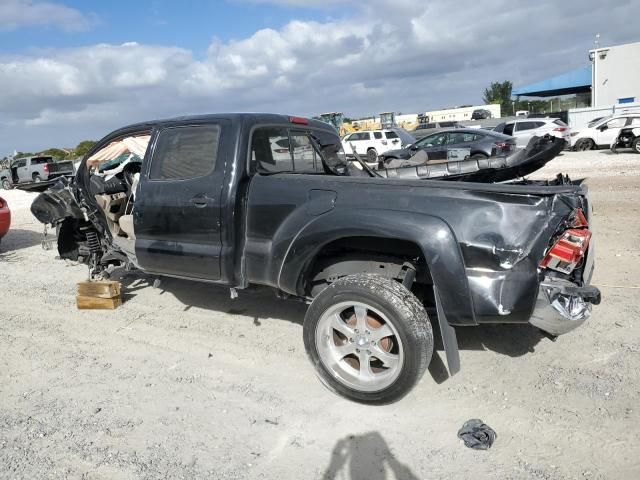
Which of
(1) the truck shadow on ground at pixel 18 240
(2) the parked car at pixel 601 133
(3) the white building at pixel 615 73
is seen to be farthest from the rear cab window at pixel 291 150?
(3) the white building at pixel 615 73

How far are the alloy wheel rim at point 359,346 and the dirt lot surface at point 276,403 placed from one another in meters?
0.20

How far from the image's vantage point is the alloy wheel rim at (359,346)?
328 centimetres

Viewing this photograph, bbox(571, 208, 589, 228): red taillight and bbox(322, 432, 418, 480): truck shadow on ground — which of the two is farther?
bbox(571, 208, 589, 228): red taillight

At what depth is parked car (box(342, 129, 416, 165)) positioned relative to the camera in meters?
24.2

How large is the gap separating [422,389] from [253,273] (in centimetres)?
150

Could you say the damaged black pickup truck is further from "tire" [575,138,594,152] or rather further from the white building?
the white building

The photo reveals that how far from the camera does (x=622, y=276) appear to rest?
17.6ft

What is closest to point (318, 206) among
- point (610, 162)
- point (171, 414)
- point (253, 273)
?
point (253, 273)

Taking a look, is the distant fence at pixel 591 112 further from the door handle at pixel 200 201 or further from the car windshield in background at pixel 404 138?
the door handle at pixel 200 201

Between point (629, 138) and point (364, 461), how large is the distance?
19.0 m

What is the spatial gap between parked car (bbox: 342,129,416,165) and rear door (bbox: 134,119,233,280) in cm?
2005

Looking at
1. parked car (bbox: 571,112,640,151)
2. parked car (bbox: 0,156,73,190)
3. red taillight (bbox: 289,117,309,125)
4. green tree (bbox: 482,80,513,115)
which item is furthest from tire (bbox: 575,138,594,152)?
Answer: green tree (bbox: 482,80,513,115)

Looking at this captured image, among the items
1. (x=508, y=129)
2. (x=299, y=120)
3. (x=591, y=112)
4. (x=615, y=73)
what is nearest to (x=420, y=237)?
(x=299, y=120)

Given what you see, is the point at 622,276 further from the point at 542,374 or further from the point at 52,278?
the point at 52,278
